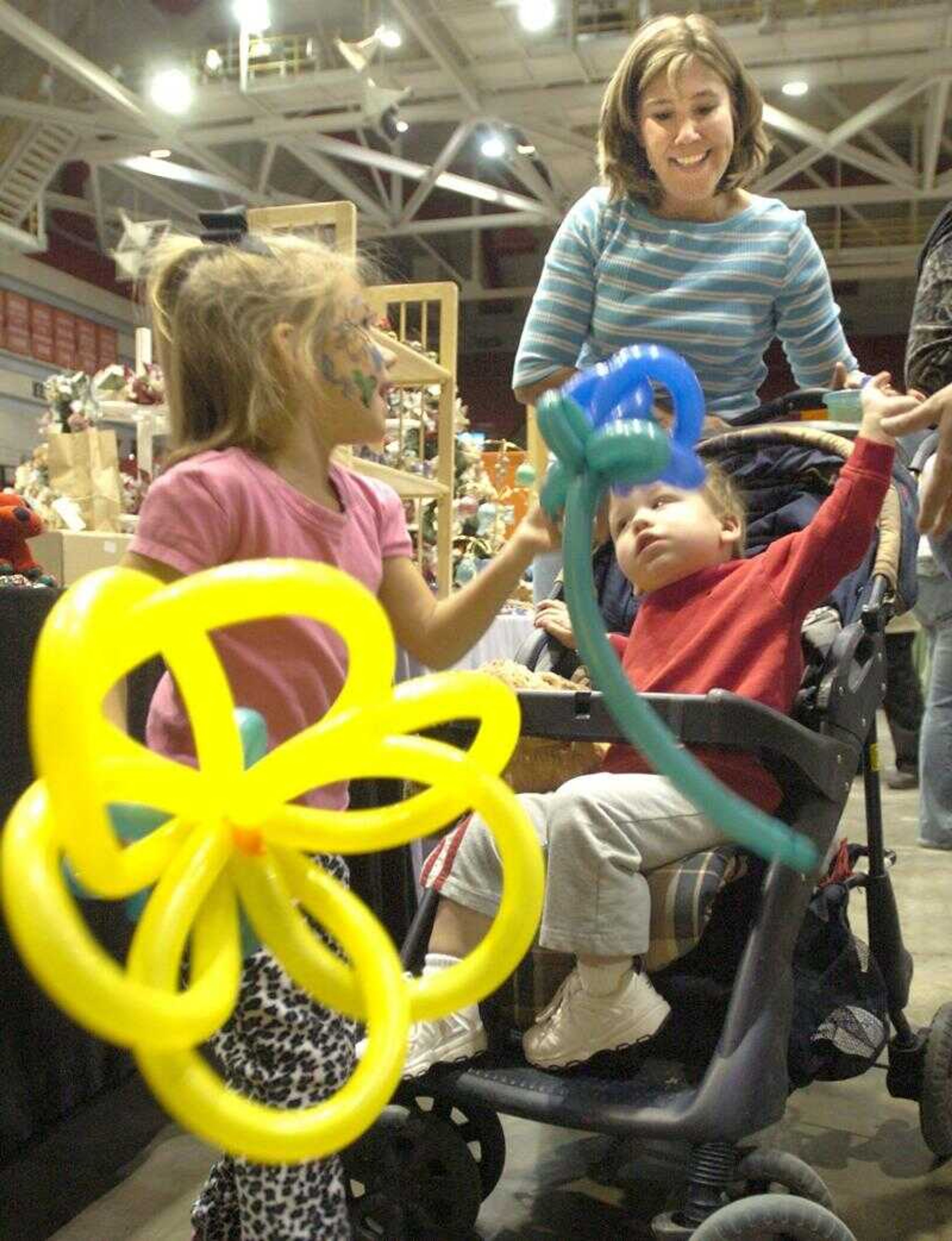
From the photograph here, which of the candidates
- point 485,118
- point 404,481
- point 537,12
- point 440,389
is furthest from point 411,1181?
point 485,118

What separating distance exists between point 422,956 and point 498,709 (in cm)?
87

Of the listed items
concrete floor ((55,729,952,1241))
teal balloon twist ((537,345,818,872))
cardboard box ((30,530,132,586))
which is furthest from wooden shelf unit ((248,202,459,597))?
teal balloon twist ((537,345,818,872))

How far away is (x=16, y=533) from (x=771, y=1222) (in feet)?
4.40

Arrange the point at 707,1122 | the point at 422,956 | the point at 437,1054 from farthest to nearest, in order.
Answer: the point at 422,956, the point at 437,1054, the point at 707,1122

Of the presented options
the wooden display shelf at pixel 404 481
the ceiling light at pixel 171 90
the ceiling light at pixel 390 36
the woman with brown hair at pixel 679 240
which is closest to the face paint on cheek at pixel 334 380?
the woman with brown hair at pixel 679 240

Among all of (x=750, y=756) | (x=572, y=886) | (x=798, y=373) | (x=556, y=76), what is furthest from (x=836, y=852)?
(x=556, y=76)

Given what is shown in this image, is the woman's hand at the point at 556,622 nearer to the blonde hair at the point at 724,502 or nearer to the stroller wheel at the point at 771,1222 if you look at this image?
the blonde hair at the point at 724,502

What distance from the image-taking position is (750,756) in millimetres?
1379

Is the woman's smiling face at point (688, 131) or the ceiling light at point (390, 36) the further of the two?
the ceiling light at point (390, 36)

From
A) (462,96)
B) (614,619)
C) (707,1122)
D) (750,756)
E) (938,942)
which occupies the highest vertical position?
(462,96)

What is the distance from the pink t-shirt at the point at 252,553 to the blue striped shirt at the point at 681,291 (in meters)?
0.54

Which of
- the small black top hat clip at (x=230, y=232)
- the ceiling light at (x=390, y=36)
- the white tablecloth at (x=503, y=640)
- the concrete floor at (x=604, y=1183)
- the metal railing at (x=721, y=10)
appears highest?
the metal railing at (x=721, y=10)

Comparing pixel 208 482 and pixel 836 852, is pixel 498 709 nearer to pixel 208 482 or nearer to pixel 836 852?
pixel 208 482

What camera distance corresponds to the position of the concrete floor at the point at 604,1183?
1.63m
